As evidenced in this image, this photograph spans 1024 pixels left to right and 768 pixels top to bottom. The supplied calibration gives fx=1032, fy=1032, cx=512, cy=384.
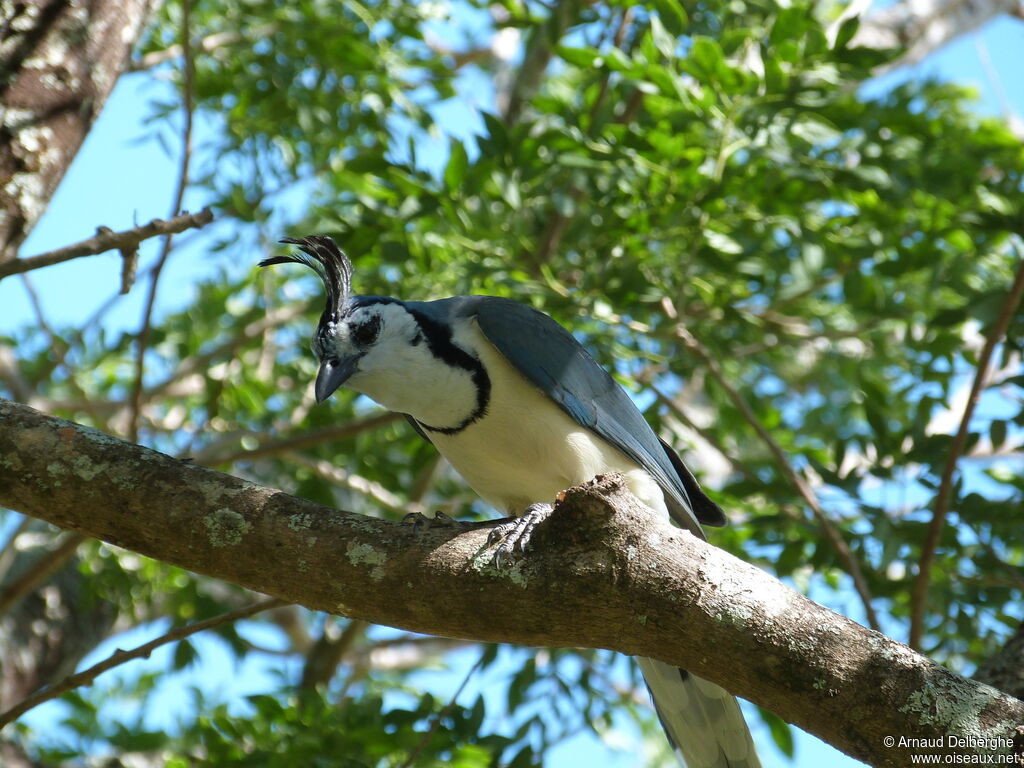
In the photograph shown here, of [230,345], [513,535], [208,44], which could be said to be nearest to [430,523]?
[513,535]

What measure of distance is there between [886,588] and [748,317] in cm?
124

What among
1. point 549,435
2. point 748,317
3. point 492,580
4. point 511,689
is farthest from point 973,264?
point 492,580

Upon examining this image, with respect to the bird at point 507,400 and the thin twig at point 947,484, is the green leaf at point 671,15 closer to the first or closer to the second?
the bird at point 507,400

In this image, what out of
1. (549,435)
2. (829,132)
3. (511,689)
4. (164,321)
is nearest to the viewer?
(549,435)

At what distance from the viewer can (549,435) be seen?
3273mm

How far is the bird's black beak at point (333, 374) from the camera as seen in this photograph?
317 cm

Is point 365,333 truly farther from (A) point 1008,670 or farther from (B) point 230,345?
(A) point 1008,670

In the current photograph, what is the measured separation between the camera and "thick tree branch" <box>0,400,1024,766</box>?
6.88ft

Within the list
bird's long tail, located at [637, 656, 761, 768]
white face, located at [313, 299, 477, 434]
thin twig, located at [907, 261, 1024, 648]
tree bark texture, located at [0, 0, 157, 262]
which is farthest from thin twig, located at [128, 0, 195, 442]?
thin twig, located at [907, 261, 1024, 648]

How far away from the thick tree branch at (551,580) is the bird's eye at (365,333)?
35.1 inches

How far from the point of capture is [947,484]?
345cm

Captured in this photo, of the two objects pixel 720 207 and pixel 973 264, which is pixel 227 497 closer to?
pixel 720 207

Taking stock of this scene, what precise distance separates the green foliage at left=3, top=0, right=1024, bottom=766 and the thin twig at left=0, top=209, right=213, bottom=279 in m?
1.17

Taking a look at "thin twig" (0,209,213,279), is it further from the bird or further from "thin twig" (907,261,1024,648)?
"thin twig" (907,261,1024,648)
